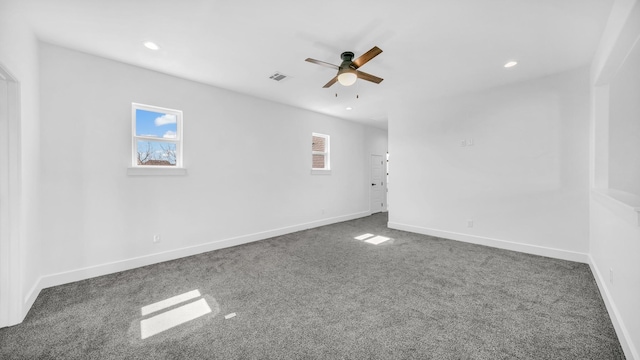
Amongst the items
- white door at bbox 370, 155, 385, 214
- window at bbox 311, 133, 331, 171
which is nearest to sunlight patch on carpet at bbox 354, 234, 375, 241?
window at bbox 311, 133, 331, 171

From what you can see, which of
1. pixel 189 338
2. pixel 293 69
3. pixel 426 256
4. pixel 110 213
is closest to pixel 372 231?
pixel 426 256

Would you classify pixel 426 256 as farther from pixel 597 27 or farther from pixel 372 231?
pixel 597 27

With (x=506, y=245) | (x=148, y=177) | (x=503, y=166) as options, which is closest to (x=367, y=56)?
(x=503, y=166)

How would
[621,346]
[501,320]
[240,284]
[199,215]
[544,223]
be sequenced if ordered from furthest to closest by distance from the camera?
[199,215] → [544,223] → [240,284] → [501,320] → [621,346]

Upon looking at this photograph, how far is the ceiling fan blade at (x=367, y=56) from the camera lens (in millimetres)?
2311

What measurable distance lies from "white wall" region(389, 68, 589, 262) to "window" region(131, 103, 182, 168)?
4430 millimetres

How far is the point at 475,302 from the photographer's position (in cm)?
231

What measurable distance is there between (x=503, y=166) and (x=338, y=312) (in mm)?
3772

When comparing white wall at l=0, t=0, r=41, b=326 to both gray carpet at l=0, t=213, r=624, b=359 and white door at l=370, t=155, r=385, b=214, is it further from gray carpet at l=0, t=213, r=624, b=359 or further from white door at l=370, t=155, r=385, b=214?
white door at l=370, t=155, r=385, b=214

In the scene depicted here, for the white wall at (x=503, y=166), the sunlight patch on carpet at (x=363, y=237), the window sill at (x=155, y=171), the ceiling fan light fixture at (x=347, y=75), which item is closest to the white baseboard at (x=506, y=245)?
the white wall at (x=503, y=166)

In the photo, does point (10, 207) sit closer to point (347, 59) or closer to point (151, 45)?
point (151, 45)

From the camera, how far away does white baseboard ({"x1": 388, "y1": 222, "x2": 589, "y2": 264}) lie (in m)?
3.39

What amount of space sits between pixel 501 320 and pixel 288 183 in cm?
404

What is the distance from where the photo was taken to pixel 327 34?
252 cm
